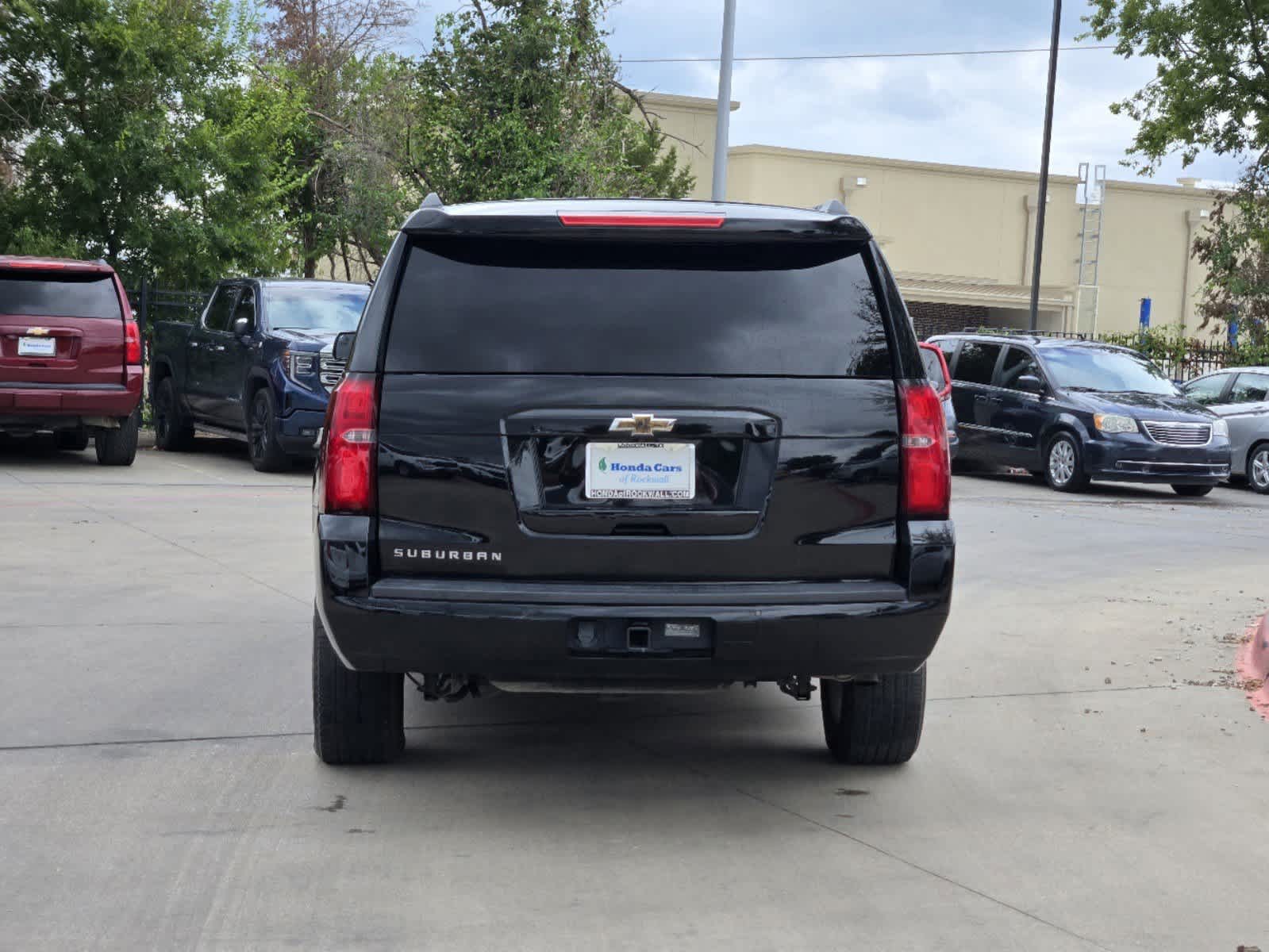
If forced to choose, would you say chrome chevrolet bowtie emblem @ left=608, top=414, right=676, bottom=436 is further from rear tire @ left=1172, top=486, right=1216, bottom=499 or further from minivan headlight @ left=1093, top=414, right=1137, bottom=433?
rear tire @ left=1172, top=486, right=1216, bottom=499

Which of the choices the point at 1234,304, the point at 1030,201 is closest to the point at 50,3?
the point at 1234,304

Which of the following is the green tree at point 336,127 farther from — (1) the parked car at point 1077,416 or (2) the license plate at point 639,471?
(2) the license plate at point 639,471

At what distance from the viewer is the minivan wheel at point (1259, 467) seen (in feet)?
69.5

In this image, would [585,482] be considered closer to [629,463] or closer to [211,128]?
[629,463]

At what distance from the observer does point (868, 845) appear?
16.8ft

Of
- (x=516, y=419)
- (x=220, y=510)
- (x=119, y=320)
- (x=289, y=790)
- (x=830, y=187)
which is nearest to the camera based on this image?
(x=516, y=419)

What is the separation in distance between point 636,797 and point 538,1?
64.0 feet

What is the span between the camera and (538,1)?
77.2 feet

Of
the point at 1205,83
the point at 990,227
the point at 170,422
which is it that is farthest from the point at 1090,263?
the point at 170,422

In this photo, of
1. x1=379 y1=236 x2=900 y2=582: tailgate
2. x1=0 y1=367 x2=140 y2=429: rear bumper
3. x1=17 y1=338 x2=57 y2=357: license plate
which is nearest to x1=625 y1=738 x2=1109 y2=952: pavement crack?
x1=379 y1=236 x2=900 y2=582: tailgate

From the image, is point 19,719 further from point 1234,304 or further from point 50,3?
point 1234,304

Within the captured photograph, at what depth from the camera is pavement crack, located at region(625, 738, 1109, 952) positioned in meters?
4.45

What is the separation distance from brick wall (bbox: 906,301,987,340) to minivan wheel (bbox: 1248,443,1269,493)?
29.7m

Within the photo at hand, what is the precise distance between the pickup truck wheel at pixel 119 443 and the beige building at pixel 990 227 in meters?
33.1
